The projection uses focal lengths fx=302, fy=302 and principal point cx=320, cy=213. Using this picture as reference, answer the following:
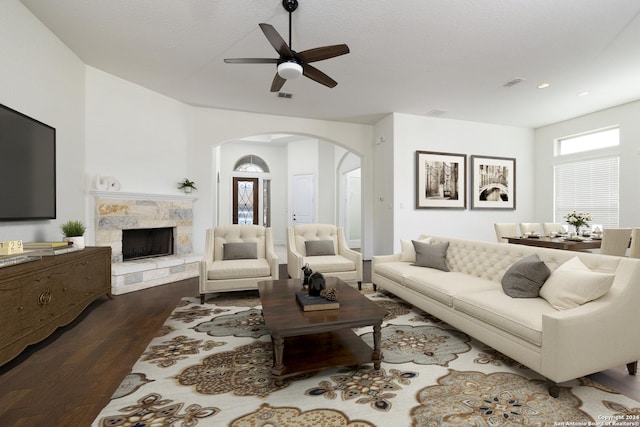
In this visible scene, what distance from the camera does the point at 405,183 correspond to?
6.13 metres

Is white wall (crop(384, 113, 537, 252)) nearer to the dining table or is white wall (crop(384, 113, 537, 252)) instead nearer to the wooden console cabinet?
the dining table

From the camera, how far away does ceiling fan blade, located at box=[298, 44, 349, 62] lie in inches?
103

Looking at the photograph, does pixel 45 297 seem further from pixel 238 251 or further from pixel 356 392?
pixel 356 392

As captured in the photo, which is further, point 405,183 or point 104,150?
point 405,183

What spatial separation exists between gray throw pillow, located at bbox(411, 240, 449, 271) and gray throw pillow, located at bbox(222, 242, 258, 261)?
2228 millimetres

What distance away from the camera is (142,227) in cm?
483

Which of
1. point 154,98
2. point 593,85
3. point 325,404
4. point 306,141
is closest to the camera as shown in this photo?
point 325,404

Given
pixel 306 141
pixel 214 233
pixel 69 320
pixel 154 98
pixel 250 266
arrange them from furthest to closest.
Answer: pixel 306 141 < pixel 154 98 < pixel 214 233 < pixel 250 266 < pixel 69 320

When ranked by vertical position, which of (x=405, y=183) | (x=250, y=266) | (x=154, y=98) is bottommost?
(x=250, y=266)

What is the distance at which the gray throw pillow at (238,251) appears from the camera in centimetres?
420

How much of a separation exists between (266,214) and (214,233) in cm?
537

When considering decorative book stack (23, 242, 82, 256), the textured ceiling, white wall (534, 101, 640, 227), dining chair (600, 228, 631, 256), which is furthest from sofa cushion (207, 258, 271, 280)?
white wall (534, 101, 640, 227)

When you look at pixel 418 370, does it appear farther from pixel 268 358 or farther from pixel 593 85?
pixel 593 85

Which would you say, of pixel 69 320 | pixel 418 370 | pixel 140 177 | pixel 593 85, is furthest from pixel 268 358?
pixel 593 85
